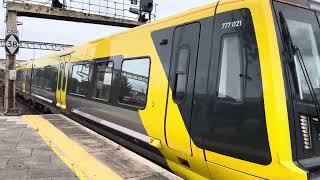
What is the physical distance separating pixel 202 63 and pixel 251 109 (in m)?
1.15

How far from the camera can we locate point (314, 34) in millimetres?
5008

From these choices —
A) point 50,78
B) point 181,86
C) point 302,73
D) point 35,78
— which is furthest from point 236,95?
point 35,78

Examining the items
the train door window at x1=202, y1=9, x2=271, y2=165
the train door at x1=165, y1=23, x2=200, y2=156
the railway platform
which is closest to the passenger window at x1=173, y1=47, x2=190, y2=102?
the train door at x1=165, y1=23, x2=200, y2=156

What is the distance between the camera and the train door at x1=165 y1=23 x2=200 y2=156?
18.9 ft

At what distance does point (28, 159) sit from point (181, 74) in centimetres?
278

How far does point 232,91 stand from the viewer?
→ 4.96 m

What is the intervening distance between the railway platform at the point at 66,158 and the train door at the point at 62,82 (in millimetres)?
4139

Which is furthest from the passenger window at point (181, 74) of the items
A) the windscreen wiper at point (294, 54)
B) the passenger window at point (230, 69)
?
Result: the windscreen wiper at point (294, 54)

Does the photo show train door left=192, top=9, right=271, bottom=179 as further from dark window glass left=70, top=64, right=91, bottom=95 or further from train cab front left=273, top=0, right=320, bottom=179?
dark window glass left=70, top=64, right=91, bottom=95

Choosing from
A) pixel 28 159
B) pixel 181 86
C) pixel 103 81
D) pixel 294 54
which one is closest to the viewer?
pixel 294 54

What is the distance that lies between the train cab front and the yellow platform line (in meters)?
2.54

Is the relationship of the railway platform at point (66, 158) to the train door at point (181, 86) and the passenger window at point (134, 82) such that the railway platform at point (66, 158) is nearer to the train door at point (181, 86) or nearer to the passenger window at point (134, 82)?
the train door at point (181, 86)

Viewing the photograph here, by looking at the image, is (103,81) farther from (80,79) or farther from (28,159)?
(28,159)

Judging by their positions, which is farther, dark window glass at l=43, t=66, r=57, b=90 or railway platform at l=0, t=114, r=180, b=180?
dark window glass at l=43, t=66, r=57, b=90
